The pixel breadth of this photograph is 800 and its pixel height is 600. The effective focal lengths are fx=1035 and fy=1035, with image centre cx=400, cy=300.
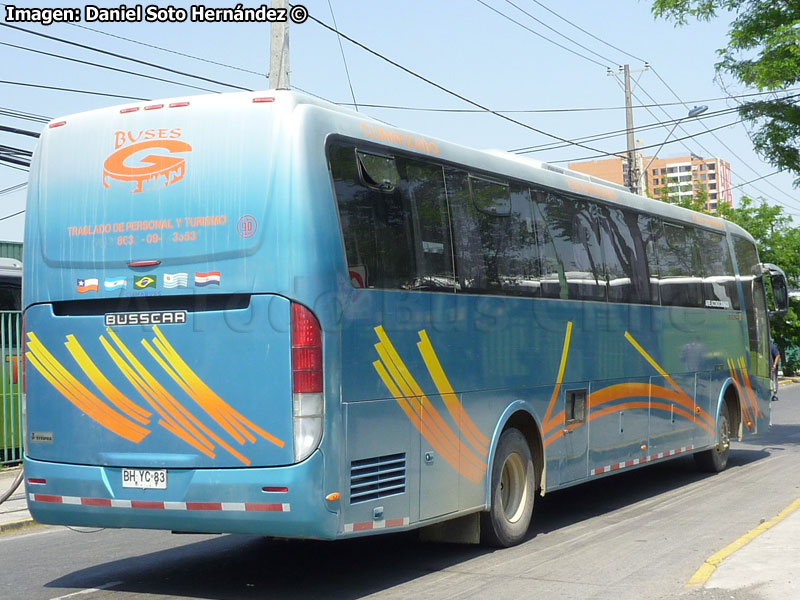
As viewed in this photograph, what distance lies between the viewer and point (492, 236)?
9.45 meters

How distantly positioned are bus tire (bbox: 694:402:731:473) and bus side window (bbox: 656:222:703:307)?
6.82ft

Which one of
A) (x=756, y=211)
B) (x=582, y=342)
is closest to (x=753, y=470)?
(x=582, y=342)

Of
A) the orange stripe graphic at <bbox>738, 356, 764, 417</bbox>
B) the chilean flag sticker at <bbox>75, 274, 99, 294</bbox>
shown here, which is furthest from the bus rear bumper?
the orange stripe graphic at <bbox>738, 356, 764, 417</bbox>

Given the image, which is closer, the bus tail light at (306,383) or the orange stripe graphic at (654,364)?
the bus tail light at (306,383)

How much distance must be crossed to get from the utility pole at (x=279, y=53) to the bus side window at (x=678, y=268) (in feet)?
18.8

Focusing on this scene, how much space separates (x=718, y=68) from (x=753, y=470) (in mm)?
7615

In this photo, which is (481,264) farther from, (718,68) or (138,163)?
(718,68)

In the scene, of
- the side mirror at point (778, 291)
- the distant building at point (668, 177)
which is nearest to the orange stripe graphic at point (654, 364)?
the side mirror at point (778, 291)

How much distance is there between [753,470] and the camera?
1577cm

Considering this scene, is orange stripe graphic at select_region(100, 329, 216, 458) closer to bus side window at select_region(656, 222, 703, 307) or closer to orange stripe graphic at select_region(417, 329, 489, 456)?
Answer: orange stripe graphic at select_region(417, 329, 489, 456)

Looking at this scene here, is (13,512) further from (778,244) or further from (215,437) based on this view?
(778,244)

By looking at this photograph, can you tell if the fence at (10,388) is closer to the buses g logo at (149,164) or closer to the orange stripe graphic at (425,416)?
the buses g logo at (149,164)

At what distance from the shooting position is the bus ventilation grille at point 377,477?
7.29 metres

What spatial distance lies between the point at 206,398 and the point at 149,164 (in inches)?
69.6
